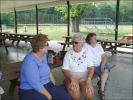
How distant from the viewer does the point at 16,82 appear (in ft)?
13.8

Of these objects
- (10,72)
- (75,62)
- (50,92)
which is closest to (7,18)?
(10,72)

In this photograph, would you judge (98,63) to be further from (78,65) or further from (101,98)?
(78,65)

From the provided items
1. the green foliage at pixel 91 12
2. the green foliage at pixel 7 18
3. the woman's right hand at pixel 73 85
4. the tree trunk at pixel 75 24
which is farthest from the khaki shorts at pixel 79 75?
the green foliage at pixel 7 18

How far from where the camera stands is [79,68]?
3500 millimetres

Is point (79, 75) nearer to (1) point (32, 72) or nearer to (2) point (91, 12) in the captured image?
(1) point (32, 72)

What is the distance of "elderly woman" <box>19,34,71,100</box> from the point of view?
2.68 metres

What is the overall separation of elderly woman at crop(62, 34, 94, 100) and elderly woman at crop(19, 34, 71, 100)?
518mm

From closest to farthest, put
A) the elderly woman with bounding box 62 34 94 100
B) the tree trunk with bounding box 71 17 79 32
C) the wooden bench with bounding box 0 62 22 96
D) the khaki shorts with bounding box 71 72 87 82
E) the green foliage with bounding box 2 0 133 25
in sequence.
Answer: the wooden bench with bounding box 0 62 22 96
the elderly woman with bounding box 62 34 94 100
the khaki shorts with bounding box 71 72 87 82
the green foliage with bounding box 2 0 133 25
the tree trunk with bounding box 71 17 79 32

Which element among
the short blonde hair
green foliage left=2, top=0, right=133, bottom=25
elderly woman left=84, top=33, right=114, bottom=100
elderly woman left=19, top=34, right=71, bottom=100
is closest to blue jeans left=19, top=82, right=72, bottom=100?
elderly woman left=19, top=34, right=71, bottom=100

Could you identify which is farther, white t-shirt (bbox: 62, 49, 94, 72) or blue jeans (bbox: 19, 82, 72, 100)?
white t-shirt (bbox: 62, 49, 94, 72)

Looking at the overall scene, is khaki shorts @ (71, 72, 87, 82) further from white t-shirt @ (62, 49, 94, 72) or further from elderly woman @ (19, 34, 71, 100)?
elderly woman @ (19, 34, 71, 100)

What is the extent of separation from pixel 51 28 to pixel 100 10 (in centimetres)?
521

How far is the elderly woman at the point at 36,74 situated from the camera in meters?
2.68

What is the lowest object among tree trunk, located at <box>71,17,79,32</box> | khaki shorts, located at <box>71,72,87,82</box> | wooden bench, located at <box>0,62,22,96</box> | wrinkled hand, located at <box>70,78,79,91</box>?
wrinkled hand, located at <box>70,78,79,91</box>
